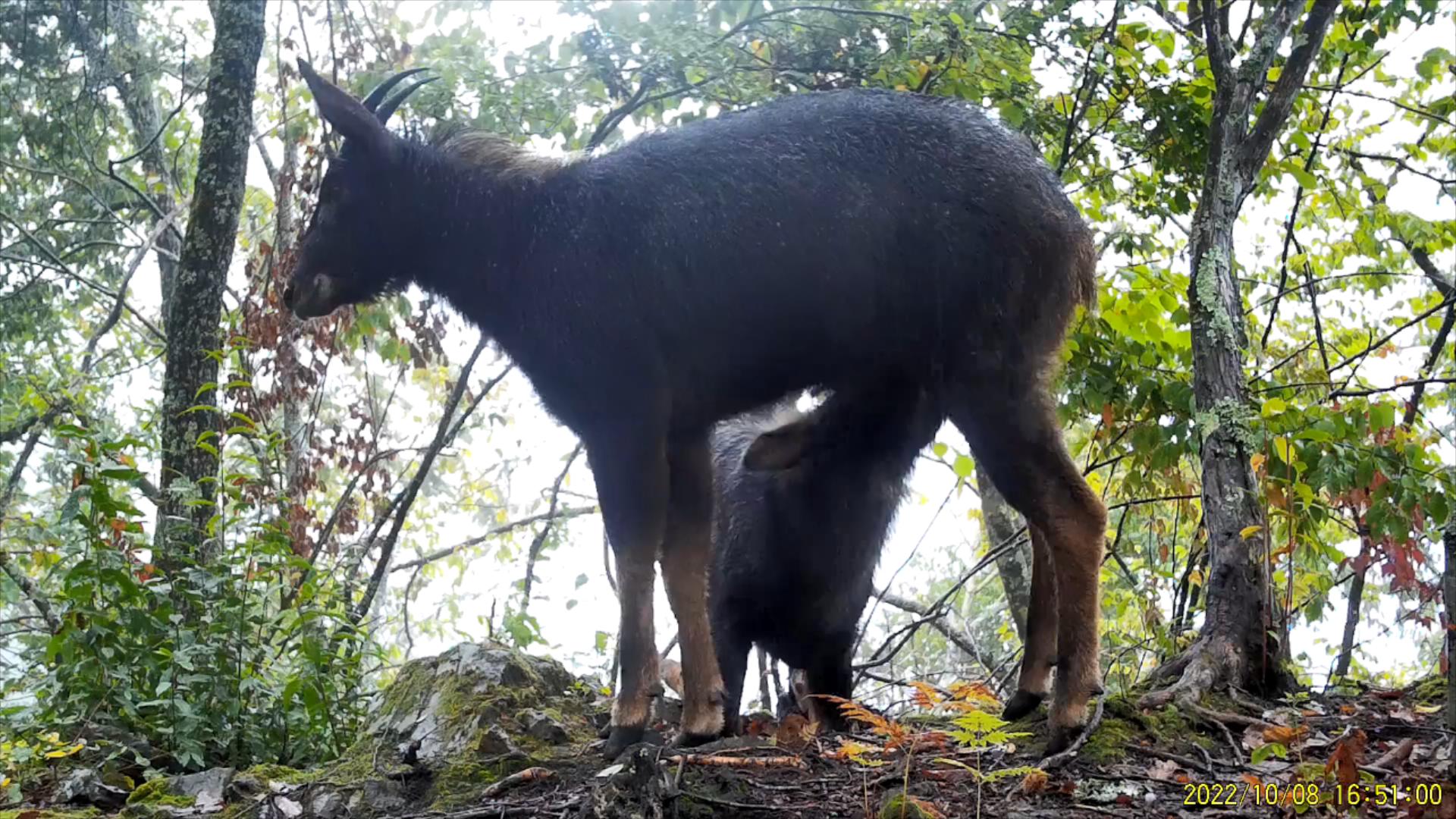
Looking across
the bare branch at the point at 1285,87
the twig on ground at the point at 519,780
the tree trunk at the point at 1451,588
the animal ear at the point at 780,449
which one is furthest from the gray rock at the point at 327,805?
the bare branch at the point at 1285,87

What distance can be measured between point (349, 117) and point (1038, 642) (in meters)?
3.68

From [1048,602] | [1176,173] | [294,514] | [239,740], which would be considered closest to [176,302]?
[294,514]

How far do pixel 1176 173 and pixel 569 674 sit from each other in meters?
4.54

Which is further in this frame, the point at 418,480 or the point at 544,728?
the point at 418,480

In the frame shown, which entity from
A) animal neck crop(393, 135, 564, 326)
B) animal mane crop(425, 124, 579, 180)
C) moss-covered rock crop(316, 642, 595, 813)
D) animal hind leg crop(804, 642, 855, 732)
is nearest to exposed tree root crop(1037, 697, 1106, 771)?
moss-covered rock crop(316, 642, 595, 813)

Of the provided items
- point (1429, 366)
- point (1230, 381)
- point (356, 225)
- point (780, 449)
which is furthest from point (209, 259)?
point (1429, 366)

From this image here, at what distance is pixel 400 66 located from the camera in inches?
312

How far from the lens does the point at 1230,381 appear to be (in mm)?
Result: 4465

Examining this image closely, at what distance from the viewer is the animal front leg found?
13.8 ft

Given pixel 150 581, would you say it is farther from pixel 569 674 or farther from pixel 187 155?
pixel 187 155

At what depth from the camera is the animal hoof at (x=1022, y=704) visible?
430 cm

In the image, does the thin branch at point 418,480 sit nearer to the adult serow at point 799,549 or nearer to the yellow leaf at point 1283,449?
the adult serow at point 799,549

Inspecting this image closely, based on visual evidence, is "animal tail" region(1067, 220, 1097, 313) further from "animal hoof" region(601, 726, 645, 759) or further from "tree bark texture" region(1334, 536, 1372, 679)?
"animal hoof" region(601, 726, 645, 759)

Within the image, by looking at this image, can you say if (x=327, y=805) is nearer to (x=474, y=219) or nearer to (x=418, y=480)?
(x=474, y=219)
